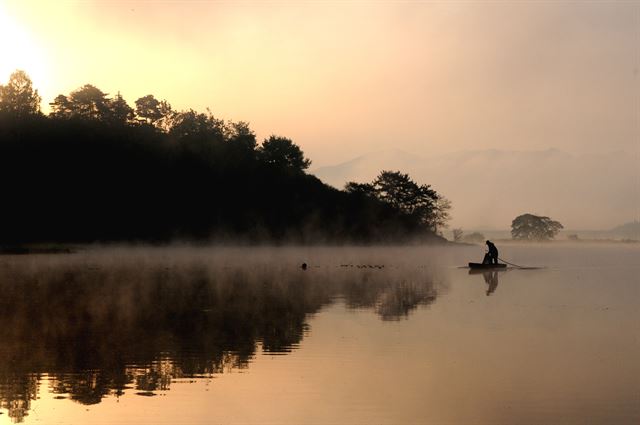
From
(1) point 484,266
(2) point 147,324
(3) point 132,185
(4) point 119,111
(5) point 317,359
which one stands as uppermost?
(4) point 119,111

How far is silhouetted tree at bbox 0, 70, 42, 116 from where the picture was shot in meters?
176

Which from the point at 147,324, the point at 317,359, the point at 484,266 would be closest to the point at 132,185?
the point at 484,266

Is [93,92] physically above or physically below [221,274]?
above

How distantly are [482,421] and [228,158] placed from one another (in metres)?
180

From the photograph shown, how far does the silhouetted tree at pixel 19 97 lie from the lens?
176 meters

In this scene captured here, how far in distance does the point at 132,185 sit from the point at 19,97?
36.5 meters

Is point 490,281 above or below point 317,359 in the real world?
above

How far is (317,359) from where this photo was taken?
79.3 feet

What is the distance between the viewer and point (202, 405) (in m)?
18.2

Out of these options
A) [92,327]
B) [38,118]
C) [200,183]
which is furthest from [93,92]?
[92,327]

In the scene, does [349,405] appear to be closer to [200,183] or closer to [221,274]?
[221,274]

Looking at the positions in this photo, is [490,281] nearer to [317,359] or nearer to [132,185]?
[317,359]

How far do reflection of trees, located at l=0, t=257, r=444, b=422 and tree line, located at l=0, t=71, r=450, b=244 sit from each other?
334ft

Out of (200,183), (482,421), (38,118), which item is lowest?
(482,421)
